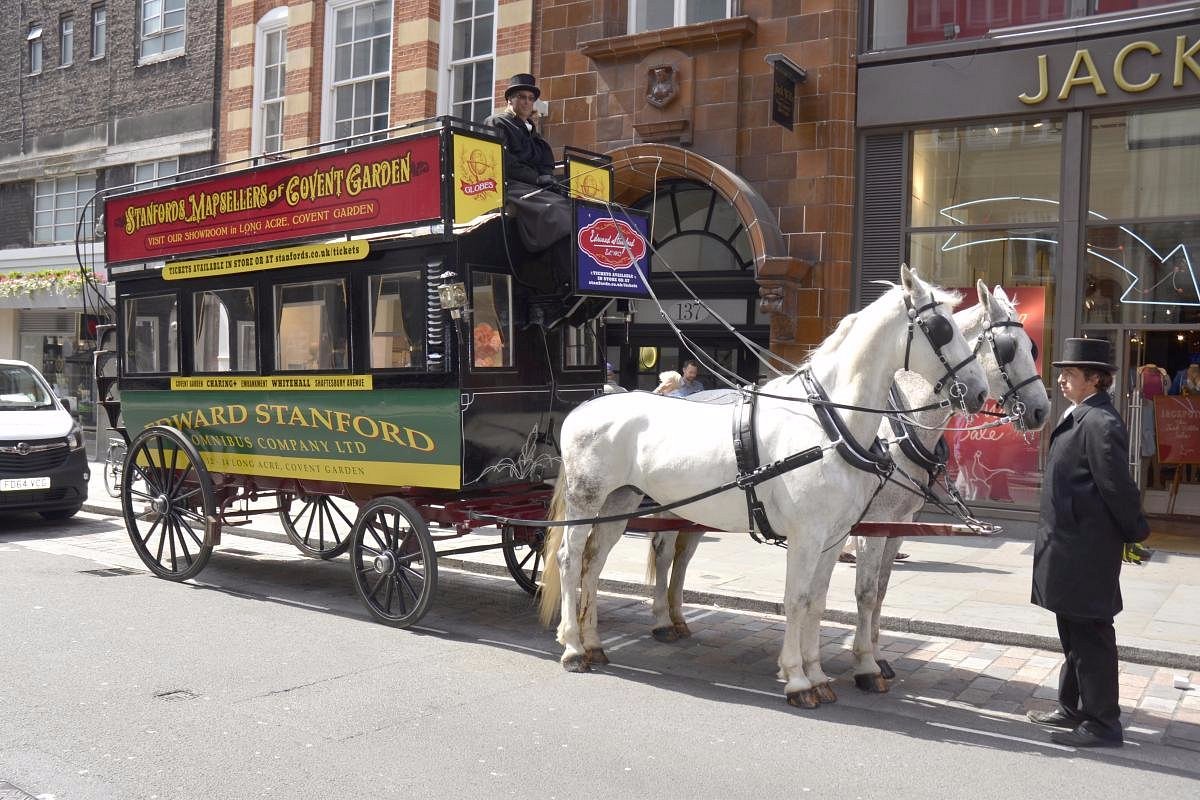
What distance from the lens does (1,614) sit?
7109 mm

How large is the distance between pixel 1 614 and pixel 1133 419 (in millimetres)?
10914

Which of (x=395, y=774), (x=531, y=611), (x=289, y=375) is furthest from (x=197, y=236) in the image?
(x=395, y=774)

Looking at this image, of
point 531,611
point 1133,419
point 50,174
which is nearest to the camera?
point 531,611

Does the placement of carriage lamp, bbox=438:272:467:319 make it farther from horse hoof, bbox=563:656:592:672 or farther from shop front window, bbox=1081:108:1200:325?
shop front window, bbox=1081:108:1200:325

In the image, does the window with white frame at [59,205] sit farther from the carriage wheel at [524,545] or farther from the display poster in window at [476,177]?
the display poster in window at [476,177]

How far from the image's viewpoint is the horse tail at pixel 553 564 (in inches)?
257

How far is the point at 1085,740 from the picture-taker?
487 centimetres

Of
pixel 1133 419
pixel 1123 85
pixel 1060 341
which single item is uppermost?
pixel 1123 85

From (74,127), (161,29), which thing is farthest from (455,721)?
(74,127)

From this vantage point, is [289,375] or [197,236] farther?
[197,236]

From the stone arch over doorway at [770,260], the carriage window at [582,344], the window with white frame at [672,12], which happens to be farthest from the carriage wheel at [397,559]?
the window with white frame at [672,12]

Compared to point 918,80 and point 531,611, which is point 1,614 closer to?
point 531,611

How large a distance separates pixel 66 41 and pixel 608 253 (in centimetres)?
2103

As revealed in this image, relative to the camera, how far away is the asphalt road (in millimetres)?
4289
